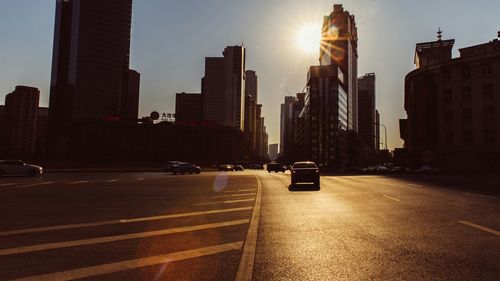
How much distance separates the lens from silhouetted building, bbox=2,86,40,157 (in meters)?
163

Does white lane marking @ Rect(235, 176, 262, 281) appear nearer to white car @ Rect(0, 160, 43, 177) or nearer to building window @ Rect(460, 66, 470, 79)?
white car @ Rect(0, 160, 43, 177)

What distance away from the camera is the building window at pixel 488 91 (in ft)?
232

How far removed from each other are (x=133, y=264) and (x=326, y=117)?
170 meters

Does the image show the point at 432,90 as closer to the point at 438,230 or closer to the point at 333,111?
the point at 438,230

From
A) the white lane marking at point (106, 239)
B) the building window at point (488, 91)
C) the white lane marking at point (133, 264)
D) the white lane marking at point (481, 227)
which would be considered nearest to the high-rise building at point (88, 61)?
the building window at point (488, 91)

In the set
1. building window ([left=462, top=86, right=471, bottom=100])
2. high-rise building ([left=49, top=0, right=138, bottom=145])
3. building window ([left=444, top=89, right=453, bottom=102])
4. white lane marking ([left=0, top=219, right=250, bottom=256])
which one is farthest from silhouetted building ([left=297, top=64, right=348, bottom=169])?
white lane marking ([left=0, top=219, right=250, bottom=256])

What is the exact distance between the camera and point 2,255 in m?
6.62

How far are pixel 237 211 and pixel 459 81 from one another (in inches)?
2909

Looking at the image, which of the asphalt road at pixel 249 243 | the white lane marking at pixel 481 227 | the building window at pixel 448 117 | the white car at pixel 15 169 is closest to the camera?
the asphalt road at pixel 249 243

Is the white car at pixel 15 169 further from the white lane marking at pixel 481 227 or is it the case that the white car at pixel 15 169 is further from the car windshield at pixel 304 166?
the white lane marking at pixel 481 227

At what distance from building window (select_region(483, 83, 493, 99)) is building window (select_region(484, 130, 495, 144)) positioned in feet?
19.6

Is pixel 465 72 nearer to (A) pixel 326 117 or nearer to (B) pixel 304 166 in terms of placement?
(B) pixel 304 166

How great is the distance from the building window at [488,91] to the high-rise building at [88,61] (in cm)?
13248

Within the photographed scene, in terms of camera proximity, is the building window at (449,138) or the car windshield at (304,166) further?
the building window at (449,138)
